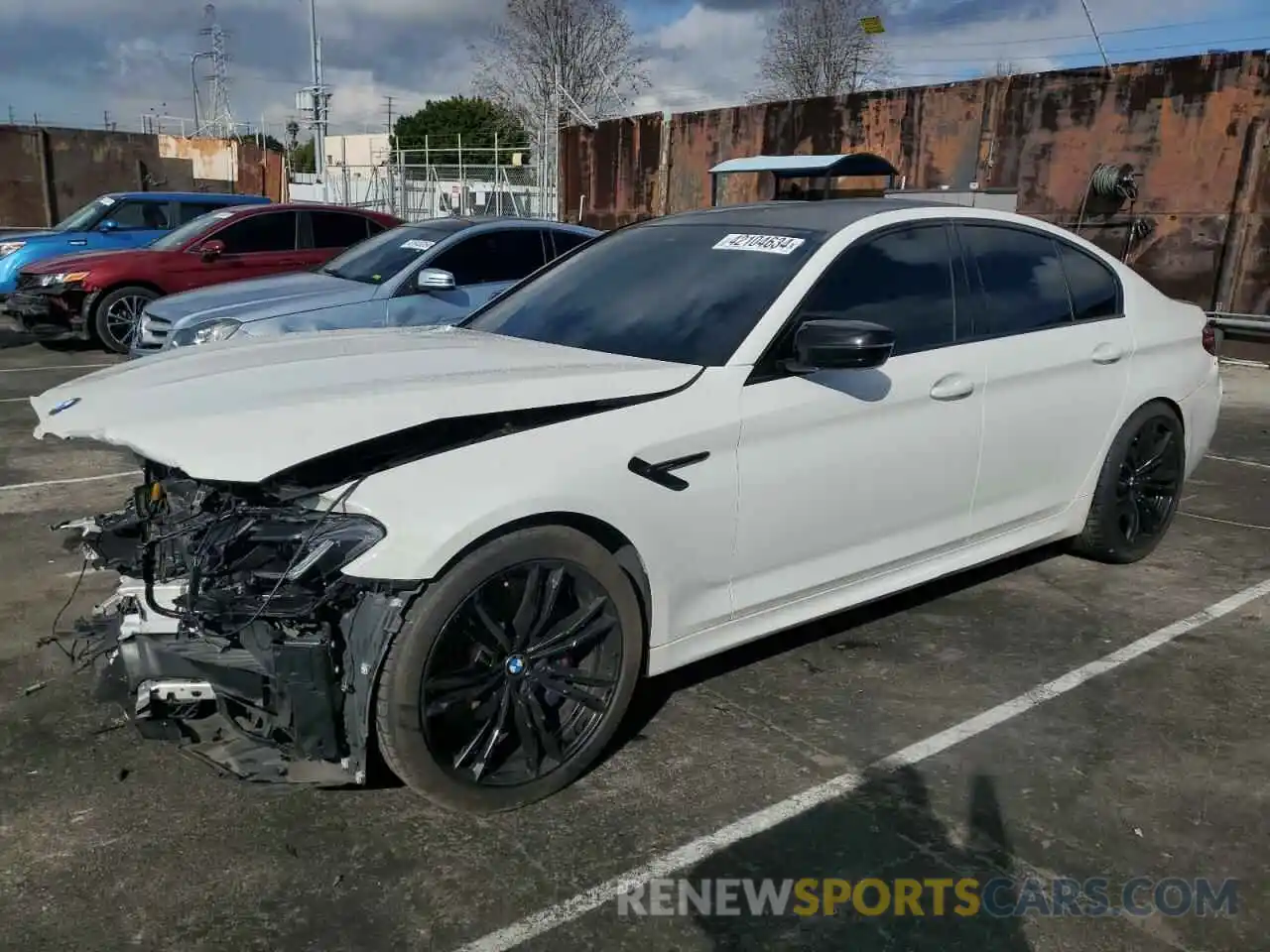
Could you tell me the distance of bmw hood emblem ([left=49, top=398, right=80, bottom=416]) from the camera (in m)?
3.12

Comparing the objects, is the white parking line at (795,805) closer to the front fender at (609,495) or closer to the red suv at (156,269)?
the front fender at (609,495)

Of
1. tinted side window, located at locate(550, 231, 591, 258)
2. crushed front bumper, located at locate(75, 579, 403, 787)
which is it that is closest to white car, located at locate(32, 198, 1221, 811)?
crushed front bumper, located at locate(75, 579, 403, 787)

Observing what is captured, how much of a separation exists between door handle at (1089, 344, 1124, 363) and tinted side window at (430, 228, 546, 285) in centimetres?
461

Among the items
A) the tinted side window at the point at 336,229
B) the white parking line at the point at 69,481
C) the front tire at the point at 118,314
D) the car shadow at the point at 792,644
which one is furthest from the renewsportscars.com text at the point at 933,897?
the front tire at the point at 118,314

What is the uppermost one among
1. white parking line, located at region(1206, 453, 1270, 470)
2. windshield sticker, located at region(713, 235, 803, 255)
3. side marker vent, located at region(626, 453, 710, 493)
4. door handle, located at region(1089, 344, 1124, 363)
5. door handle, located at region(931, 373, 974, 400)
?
windshield sticker, located at region(713, 235, 803, 255)

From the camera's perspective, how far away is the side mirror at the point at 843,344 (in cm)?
313

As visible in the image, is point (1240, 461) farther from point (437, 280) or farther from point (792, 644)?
point (437, 280)

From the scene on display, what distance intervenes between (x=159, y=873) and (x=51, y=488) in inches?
165

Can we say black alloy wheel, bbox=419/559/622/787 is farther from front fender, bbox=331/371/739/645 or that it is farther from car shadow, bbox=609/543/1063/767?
car shadow, bbox=609/543/1063/767

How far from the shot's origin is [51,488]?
6.06m

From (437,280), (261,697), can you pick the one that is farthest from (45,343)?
(261,697)

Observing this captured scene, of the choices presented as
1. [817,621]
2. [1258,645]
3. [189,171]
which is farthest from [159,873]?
[189,171]

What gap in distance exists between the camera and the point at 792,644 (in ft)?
13.5

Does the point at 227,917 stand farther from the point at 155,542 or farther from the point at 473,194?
the point at 473,194
